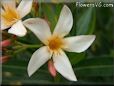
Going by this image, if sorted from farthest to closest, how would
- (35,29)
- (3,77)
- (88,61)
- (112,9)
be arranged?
1. (112,9)
2. (3,77)
3. (88,61)
4. (35,29)

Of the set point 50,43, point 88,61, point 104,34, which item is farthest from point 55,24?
point 104,34

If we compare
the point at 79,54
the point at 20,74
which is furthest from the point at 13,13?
the point at 20,74

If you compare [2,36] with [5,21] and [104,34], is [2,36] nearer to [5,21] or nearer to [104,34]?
[5,21]

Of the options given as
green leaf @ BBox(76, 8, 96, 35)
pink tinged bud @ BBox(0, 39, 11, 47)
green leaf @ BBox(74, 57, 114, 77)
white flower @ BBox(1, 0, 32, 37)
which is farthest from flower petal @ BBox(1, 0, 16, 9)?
green leaf @ BBox(74, 57, 114, 77)

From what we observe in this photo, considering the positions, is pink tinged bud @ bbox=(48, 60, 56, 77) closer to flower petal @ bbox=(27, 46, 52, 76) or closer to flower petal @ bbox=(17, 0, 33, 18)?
flower petal @ bbox=(27, 46, 52, 76)

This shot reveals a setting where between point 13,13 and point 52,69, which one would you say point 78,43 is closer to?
point 52,69

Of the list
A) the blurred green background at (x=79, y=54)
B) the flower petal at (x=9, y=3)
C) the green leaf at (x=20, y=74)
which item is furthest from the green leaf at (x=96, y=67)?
the flower petal at (x=9, y=3)
